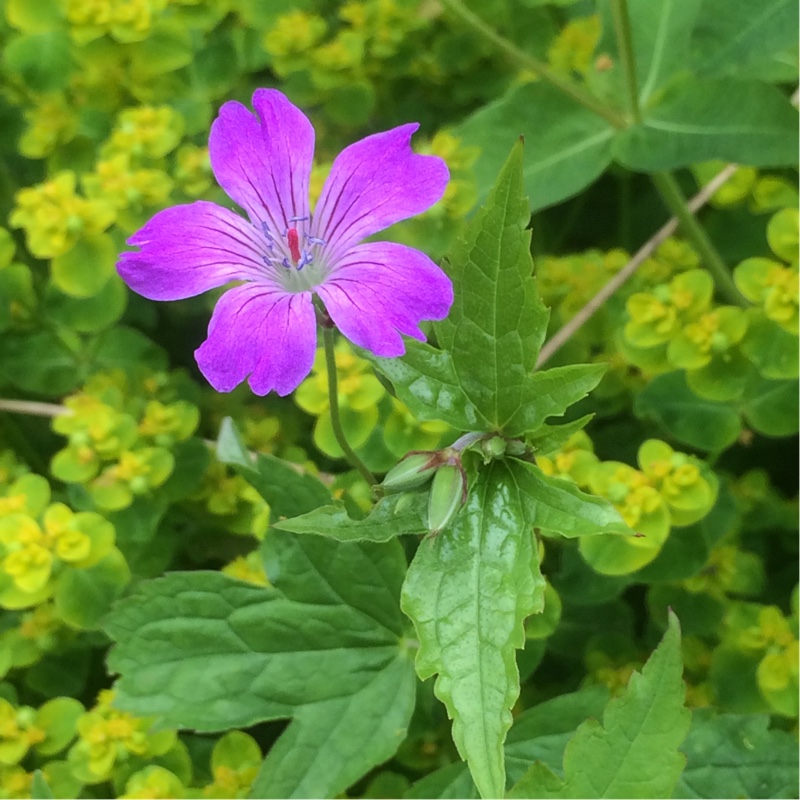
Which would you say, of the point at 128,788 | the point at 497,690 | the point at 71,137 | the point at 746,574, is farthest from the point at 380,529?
the point at 71,137

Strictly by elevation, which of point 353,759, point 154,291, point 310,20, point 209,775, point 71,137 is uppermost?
point 310,20

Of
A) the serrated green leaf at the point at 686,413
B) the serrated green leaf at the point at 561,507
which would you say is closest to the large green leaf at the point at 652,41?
the serrated green leaf at the point at 686,413

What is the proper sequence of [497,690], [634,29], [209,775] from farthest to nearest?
[634,29]
[209,775]
[497,690]

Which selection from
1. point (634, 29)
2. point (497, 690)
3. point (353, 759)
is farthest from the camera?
point (634, 29)

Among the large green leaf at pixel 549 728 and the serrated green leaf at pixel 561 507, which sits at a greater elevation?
the serrated green leaf at pixel 561 507

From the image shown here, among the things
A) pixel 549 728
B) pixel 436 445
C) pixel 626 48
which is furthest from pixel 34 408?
pixel 626 48

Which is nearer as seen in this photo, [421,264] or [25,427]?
[421,264]

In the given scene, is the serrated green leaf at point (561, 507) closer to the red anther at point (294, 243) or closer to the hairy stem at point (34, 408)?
the red anther at point (294, 243)

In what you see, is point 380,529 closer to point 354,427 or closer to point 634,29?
point 354,427
